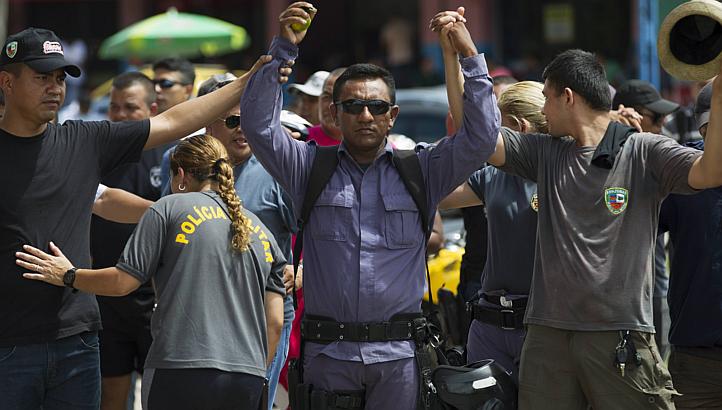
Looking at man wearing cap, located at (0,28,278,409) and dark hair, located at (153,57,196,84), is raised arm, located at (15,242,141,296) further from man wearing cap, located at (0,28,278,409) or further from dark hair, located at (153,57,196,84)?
dark hair, located at (153,57,196,84)

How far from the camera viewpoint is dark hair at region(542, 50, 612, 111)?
5062 mm

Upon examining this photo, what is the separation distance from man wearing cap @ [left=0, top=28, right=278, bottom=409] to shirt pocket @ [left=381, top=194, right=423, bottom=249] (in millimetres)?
689

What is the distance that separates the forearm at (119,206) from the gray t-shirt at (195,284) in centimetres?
91

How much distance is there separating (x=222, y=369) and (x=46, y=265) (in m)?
0.82

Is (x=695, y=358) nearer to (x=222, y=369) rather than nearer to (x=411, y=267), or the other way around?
(x=411, y=267)

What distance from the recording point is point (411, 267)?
4934 millimetres

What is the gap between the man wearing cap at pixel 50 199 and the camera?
4836 millimetres

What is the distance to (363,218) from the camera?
4891 millimetres

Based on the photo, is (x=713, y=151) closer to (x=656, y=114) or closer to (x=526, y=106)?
(x=526, y=106)

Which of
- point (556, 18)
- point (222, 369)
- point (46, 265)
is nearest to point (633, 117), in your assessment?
point (222, 369)

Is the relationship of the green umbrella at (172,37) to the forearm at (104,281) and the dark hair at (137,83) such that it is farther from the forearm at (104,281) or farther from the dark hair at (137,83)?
the forearm at (104,281)

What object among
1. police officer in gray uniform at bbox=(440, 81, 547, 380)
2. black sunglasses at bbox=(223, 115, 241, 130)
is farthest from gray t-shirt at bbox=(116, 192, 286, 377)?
police officer in gray uniform at bbox=(440, 81, 547, 380)

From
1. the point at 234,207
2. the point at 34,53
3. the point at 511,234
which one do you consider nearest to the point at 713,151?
the point at 511,234

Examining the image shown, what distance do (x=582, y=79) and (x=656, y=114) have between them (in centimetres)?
268
